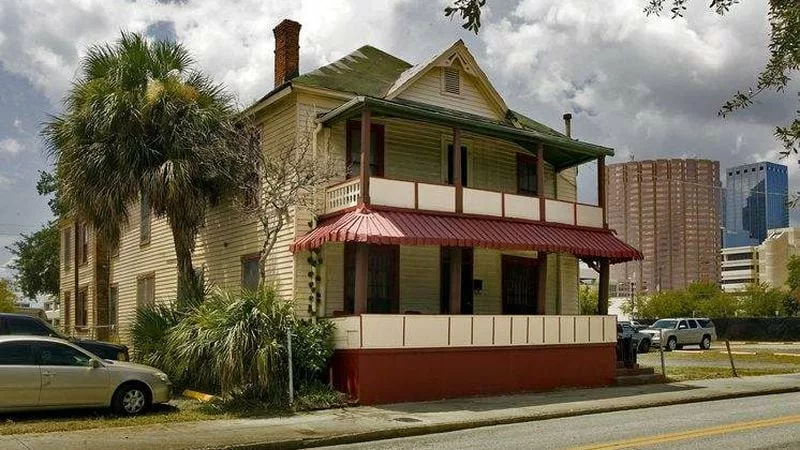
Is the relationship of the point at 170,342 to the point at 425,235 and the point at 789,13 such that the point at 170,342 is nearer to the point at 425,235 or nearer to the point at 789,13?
the point at 425,235

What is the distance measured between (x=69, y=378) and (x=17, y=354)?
0.89m

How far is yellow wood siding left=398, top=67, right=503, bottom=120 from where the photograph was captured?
21.9 metres

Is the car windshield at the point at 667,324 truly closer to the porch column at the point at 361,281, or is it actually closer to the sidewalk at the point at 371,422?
the sidewalk at the point at 371,422

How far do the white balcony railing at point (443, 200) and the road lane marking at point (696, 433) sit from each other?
768 centimetres

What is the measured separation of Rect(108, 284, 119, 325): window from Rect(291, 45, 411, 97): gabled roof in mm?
14086

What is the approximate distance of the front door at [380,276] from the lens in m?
19.8

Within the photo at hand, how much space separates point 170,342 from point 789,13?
13761 millimetres

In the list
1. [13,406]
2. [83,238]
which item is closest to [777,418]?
[13,406]

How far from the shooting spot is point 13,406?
44.9 ft

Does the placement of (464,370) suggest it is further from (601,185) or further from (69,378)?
(69,378)

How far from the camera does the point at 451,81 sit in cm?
2259

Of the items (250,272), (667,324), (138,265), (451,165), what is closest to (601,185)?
(451,165)

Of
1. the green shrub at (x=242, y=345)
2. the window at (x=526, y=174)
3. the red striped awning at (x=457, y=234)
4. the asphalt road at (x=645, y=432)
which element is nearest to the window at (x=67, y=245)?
the red striped awning at (x=457, y=234)

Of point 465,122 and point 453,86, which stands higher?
point 453,86
